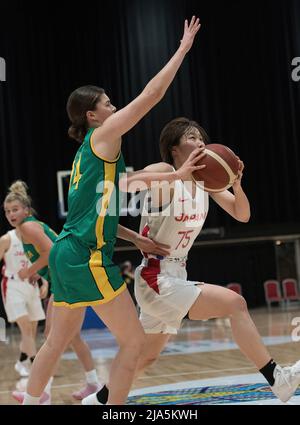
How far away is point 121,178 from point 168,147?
0.56 metres

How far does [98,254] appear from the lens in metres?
3.42

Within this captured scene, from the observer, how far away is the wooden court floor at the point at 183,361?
20.0ft

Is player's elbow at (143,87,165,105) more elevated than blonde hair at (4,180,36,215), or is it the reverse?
player's elbow at (143,87,165,105)

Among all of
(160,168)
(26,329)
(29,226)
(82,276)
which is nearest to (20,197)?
(29,226)

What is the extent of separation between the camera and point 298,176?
1712 cm

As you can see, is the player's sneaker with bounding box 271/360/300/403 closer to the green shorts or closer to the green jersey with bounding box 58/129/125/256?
the green shorts

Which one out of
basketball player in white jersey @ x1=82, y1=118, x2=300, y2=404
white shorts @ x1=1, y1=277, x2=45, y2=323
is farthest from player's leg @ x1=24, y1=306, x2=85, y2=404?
white shorts @ x1=1, y1=277, x2=45, y2=323

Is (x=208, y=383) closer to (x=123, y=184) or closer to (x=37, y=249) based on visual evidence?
(x=37, y=249)

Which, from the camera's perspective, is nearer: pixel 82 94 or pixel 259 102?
pixel 82 94

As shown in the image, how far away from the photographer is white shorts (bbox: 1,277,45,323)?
7305mm

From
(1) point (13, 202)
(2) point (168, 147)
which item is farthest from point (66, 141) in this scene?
(2) point (168, 147)

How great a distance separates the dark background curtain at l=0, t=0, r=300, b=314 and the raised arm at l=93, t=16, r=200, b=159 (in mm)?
12688

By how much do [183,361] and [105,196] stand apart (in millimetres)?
4568
